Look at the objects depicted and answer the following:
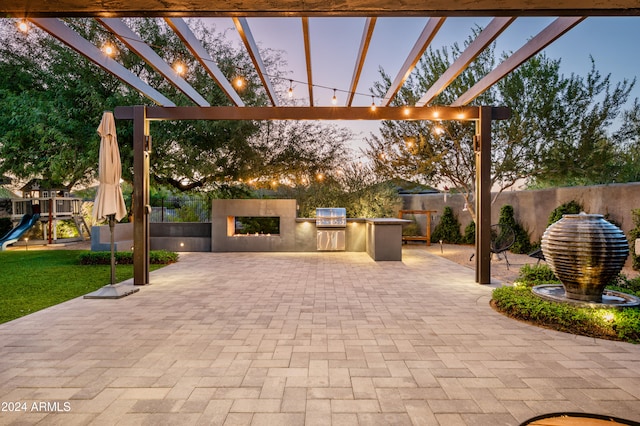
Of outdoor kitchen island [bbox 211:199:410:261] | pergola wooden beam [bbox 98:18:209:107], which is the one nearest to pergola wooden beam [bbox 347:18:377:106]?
pergola wooden beam [bbox 98:18:209:107]

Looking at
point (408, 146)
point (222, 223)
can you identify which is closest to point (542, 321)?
point (408, 146)

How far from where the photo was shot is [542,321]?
13.0 ft

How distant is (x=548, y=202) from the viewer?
10297 millimetres

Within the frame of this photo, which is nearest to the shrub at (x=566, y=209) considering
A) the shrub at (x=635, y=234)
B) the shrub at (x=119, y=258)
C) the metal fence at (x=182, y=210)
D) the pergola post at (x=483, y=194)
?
the shrub at (x=635, y=234)

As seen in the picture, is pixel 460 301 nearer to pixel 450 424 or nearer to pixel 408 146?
pixel 450 424

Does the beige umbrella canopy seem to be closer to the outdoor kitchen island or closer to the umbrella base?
the umbrella base

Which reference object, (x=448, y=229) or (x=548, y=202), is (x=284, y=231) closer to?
(x=448, y=229)

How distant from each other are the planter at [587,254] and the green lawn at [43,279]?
6.50 metres

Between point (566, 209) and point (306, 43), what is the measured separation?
8.69 m

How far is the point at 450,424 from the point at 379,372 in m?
0.76

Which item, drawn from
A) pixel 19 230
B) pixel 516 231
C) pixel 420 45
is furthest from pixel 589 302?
pixel 19 230

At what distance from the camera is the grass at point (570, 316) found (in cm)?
354

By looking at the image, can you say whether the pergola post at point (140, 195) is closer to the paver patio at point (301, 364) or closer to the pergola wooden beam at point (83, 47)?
the pergola wooden beam at point (83, 47)

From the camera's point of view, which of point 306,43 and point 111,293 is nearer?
point 306,43
